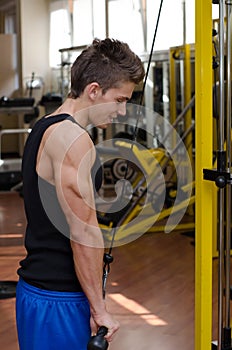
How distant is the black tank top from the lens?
133 centimetres

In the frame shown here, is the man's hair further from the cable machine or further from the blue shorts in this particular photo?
the cable machine

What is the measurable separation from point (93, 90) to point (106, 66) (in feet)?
0.20

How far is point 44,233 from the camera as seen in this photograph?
4.50 ft

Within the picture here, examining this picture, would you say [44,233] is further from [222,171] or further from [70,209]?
[222,171]

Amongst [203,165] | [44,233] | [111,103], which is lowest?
[44,233]

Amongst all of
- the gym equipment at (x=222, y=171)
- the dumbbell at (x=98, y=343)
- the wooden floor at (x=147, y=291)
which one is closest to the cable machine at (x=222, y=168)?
the gym equipment at (x=222, y=171)

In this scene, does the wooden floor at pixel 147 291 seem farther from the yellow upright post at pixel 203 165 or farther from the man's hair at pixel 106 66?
the man's hair at pixel 106 66

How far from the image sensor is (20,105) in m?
7.88

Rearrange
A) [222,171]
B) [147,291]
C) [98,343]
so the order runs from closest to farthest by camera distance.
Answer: [98,343], [222,171], [147,291]

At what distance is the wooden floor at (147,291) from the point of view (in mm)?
2914

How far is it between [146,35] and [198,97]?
19.2 feet

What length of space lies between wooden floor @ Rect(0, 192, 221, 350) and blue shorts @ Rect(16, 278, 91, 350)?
57.1 inches

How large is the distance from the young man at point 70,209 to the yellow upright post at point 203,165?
0.73m

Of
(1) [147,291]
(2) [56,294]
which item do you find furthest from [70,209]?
(1) [147,291]
